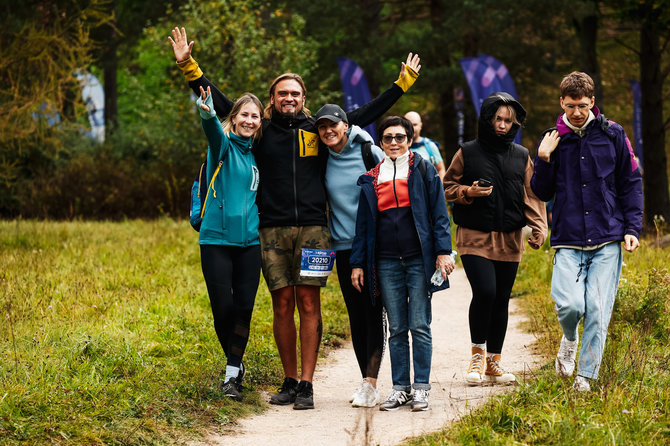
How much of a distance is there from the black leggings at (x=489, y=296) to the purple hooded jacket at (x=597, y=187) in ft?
2.48

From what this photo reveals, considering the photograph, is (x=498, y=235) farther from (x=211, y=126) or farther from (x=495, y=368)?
(x=211, y=126)

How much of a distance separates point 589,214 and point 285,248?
2.00 meters

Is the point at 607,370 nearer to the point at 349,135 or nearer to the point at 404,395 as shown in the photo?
the point at 404,395

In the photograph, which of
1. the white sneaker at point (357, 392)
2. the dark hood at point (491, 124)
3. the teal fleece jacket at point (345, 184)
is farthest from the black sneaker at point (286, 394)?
the dark hood at point (491, 124)

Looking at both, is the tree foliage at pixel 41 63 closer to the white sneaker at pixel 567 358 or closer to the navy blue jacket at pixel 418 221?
the navy blue jacket at pixel 418 221

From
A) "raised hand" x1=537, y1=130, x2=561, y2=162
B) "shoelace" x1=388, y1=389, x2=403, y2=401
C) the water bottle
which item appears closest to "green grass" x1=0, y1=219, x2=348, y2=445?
"shoelace" x1=388, y1=389, x2=403, y2=401

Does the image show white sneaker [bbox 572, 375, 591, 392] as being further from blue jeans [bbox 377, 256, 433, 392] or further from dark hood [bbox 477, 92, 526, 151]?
dark hood [bbox 477, 92, 526, 151]

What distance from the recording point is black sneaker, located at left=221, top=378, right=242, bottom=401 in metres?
5.57

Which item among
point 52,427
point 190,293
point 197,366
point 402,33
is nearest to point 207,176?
point 197,366

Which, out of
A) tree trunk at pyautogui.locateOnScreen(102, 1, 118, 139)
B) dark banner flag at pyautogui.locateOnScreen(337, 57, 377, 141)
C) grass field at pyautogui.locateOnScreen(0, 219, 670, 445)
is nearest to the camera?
grass field at pyautogui.locateOnScreen(0, 219, 670, 445)

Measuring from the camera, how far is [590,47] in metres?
20.0

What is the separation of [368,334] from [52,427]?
215cm

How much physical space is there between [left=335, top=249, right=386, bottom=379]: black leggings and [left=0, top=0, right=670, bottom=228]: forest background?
9059 mm

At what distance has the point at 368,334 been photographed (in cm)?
564
